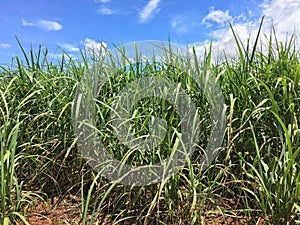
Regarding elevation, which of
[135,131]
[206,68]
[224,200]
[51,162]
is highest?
[206,68]

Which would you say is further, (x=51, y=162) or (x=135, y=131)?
(x=51, y=162)

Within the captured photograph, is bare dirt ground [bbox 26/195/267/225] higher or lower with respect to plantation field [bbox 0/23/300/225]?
lower

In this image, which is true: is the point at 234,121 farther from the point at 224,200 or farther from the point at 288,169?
the point at 288,169

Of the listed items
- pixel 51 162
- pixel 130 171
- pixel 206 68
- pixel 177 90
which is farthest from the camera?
pixel 51 162

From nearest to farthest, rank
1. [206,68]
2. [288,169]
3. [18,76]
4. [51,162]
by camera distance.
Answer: [288,169], [206,68], [51,162], [18,76]

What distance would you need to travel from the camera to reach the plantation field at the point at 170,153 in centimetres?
156

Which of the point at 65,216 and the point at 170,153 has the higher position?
the point at 170,153

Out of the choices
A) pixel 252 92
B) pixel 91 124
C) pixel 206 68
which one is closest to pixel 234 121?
pixel 252 92

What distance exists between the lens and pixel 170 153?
66.4 inches

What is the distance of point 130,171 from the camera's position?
1624 mm

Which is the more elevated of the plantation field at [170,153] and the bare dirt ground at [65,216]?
the plantation field at [170,153]

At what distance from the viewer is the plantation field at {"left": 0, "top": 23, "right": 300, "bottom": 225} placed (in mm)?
1562

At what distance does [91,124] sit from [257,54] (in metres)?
1.13

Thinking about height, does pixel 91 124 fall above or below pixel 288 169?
above
